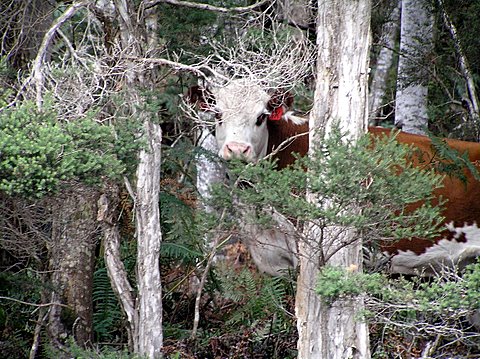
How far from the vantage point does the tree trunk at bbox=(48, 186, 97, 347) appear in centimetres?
754

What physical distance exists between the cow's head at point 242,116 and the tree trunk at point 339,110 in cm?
81

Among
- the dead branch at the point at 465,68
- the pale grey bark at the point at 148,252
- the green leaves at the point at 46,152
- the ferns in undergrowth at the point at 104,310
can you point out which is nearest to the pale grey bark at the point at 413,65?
the dead branch at the point at 465,68

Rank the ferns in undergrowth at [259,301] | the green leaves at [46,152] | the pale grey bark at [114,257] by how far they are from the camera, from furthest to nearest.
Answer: the ferns in undergrowth at [259,301]
the pale grey bark at [114,257]
the green leaves at [46,152]

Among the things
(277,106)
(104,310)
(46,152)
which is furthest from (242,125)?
(46,152)

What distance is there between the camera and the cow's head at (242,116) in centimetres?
701

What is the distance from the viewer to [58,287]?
7.68m

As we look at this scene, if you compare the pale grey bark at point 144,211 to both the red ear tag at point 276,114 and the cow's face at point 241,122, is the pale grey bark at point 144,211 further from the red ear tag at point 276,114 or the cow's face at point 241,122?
the red ear tag at point 276,114

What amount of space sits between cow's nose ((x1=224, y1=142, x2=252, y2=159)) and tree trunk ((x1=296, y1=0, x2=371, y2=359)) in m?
1.15

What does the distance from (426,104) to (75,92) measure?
17.8ft

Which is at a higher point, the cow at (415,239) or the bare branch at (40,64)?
the bare branch at (40,64)

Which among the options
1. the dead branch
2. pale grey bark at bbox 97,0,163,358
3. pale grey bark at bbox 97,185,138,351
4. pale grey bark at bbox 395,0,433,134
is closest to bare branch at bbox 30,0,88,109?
pale grey bark at bbox 97,0,163,358

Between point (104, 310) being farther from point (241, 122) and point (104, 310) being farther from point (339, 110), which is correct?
point (339, 110)

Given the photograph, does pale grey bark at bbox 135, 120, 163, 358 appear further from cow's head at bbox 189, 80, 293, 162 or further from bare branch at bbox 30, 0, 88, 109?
bare branch at bbox 30, 0, 88, 109

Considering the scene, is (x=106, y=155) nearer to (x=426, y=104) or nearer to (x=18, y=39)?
(x=18, y=39)
